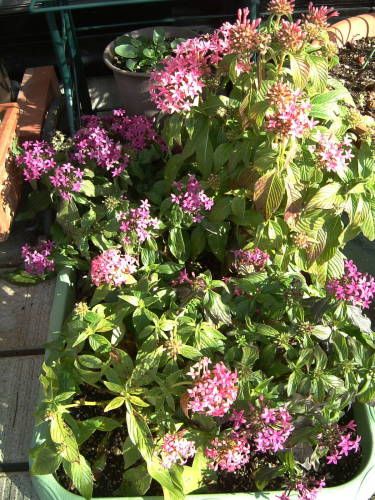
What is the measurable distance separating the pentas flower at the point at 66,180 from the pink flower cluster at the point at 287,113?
2.18ft

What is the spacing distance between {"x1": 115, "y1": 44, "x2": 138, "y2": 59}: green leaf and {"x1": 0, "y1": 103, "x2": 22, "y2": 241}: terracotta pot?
48 centimetres

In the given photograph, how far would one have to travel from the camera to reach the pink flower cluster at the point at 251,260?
155 centimetres

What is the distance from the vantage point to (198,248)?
1.71 meters

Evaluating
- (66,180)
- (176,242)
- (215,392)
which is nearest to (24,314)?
(66,180)

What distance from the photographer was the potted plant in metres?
1.33

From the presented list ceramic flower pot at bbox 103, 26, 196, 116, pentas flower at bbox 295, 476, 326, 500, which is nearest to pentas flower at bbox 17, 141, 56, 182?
ceramic flower pot at bbox 103, 26, 196, 116

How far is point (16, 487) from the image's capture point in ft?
5.48

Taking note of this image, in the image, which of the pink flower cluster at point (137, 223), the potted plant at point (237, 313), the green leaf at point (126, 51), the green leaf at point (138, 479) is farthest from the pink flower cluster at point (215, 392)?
the green leaf at point (126, 51)

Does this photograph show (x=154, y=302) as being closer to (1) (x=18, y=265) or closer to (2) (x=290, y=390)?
(2) (x=290, y=390)

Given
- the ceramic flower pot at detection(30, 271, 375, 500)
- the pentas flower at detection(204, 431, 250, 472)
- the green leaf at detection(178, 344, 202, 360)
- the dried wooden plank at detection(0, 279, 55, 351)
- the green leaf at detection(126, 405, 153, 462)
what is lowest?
the dried wooden plank at detection(0, 279, 55, 351)

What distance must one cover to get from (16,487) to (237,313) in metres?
0.85

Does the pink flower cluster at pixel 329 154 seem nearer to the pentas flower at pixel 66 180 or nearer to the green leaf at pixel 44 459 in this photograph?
the pentas flower at pixel 66 180

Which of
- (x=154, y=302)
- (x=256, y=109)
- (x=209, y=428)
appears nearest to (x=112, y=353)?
(x=154, y=302)

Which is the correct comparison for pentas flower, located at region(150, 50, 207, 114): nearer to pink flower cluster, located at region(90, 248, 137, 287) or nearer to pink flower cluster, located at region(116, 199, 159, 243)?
pink flower cluster, located at region(116, 199, 159, 243)
